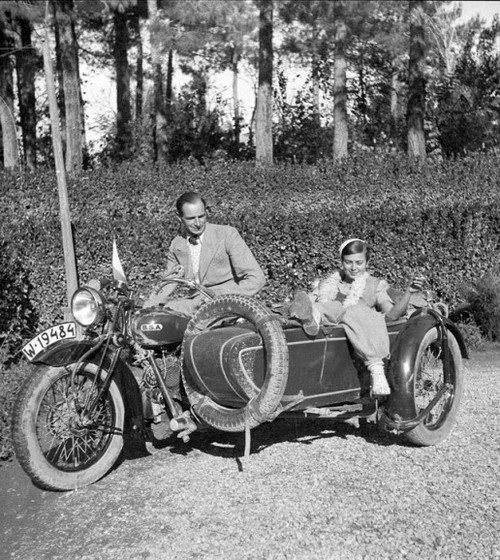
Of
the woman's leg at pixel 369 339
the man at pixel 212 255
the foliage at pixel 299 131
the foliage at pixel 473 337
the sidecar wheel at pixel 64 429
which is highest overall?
the foliage at pixel 299 131

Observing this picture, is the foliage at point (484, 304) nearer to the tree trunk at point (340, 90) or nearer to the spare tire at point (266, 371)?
the spare tire at point (266, 371)

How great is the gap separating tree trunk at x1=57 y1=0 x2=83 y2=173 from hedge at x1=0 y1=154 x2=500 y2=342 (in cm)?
448

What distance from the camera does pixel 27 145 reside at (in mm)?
29109

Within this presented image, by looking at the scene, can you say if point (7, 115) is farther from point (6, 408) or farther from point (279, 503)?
point (279, 503)

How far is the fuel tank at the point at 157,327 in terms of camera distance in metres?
4.66

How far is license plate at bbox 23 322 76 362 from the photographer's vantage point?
4.56 meters

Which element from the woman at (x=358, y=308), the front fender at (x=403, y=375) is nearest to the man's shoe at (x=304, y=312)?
the woman at (x=358, y=308)

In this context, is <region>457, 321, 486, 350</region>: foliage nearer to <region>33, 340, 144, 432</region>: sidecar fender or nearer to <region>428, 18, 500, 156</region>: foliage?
<region>33, 340, 144, 432</region>: sidecar fender

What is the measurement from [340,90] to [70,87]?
9.06m

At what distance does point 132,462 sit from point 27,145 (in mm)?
25899

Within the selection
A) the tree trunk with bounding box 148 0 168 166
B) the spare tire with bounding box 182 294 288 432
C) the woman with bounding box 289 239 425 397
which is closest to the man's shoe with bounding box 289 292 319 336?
the woman with bounding box 289 239 425 397

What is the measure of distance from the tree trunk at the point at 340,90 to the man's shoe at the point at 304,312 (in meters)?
19.6

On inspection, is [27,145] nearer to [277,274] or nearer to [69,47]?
[69,47]

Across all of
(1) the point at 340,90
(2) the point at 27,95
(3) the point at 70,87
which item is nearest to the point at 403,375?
(3) the point at 70,87
